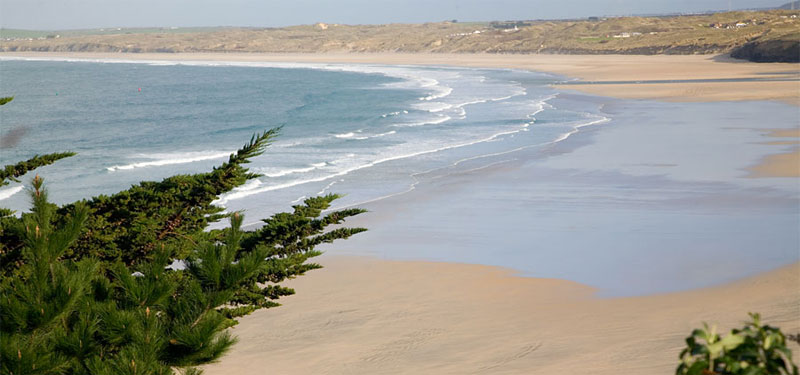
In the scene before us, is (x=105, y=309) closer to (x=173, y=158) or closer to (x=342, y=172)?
(x=342, y=172)

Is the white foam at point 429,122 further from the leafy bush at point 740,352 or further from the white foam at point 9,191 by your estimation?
the leafy bush at point 740,352

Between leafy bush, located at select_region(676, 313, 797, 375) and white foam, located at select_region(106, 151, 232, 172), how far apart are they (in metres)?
22.6

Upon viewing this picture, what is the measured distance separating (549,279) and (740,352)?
27.4ft

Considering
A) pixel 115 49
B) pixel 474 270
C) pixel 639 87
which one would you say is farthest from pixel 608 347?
pixel 115 49

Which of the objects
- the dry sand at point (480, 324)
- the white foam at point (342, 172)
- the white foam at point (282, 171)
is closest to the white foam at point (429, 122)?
the white foam at point (342, 172)

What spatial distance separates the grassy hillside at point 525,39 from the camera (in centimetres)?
9092

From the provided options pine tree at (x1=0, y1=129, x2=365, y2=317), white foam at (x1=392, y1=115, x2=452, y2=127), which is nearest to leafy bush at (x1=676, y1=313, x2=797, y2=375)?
pine tree at (x1=0, y1=129, x2=365, y2=317)

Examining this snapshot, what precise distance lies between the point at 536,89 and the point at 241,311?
150 feet

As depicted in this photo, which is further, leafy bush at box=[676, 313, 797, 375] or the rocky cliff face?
the rocky cliff face

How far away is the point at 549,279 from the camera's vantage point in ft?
33.3

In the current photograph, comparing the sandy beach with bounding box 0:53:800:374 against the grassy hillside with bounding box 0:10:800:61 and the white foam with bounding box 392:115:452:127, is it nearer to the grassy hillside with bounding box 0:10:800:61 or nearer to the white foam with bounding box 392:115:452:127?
the white foam with bounding box 392:115:452:127

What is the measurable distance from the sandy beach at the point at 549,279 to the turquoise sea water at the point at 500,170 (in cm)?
8

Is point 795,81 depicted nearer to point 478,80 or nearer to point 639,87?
point 639,87

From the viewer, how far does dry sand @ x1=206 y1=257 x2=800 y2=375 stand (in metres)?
7.42
